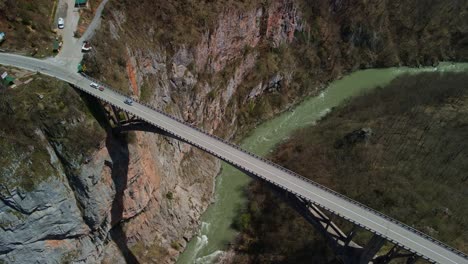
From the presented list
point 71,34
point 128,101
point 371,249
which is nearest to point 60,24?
point 71,34

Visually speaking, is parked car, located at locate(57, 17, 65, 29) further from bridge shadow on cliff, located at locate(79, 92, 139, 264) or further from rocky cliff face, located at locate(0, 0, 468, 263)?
bridge shadow on cliff, located at locate(79, 92, 139, 264)

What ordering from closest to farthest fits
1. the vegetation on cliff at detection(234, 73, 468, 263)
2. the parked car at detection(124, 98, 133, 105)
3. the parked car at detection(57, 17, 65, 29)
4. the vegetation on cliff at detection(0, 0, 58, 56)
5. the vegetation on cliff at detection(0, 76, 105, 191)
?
the vegetation on cliff at detection(0, 76, 105, 191), the parked car at detection(124, 98, 133, 105), the vegetation on cliff at detection(0, 0, 58, 56), the parked car at detection(57, 17, 65, 29), the vegetation on cliff at detection(234, 73, 468, 263)

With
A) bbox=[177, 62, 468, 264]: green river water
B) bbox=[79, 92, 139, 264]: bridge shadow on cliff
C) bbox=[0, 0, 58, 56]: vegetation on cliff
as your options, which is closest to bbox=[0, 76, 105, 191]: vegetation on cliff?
bbox=[79, 92, 139, 264]: bridge shadow on cliff

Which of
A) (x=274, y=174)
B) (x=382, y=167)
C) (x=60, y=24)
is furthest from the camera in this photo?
(x=382, y=167)

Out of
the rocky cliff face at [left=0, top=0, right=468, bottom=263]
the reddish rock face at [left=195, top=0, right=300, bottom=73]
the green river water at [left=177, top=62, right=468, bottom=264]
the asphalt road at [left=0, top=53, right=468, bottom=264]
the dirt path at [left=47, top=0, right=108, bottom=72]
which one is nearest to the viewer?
the asphalt road at [left=0, top=53, right=468, bottom=264]

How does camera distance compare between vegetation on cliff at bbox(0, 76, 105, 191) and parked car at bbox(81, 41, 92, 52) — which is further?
parked car at bbox(81, 41, 92, 52)

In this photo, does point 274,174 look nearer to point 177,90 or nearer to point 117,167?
point 117,167

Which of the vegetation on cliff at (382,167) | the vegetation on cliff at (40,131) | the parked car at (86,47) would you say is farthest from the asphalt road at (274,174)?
the vegetation on cliff at (382,167)
